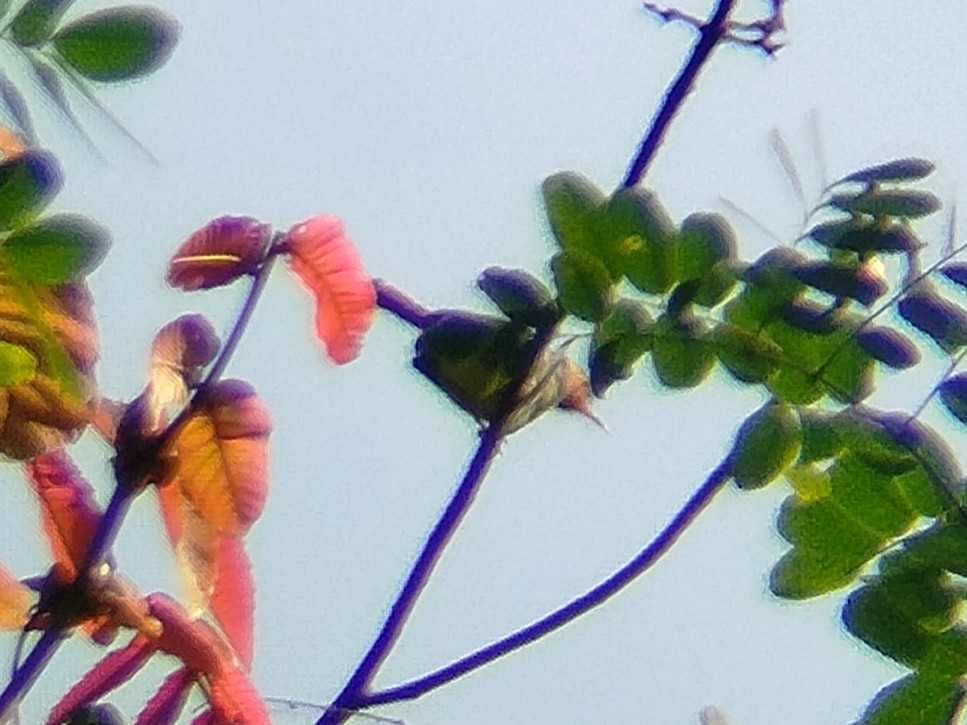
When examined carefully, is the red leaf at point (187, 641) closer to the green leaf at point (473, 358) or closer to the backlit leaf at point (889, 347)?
the green leaf at point (473, 358)

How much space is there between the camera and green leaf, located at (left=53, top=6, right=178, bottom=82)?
0.64 metres

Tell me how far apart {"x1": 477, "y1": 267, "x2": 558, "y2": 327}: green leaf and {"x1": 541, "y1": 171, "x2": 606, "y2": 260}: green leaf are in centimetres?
2

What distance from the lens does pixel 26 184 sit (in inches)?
24.0

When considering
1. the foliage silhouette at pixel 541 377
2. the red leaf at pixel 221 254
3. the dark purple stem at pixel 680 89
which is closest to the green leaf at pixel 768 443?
the foliage silhouette at pixel 541 377

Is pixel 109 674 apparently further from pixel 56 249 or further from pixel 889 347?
pixel 889 347

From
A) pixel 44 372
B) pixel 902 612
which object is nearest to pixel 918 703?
pixel 902 612

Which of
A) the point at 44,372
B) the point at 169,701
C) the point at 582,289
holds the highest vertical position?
the point at 582,289

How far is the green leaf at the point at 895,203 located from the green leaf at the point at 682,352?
84 millimetres

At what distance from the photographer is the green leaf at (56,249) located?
0.63 m

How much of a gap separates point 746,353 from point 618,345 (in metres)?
0.05

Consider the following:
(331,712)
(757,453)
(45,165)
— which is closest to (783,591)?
(757,453)

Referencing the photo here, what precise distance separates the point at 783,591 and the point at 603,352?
13 centimetres

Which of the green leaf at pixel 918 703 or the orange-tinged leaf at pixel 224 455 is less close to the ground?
the green leaf at pixel 918 703

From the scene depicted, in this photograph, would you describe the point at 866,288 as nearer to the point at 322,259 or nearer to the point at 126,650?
the point at 322,259
